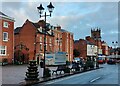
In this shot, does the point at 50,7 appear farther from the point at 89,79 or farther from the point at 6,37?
the point at 6,37

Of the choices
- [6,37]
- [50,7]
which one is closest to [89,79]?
[50,7]

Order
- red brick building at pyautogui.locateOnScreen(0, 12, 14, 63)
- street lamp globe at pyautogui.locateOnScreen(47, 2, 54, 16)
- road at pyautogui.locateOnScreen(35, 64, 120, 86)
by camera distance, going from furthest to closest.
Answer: red brick building at pyautogui.locateOnScreen(0, 12, 14, 63), street lamp globe at pyautogui.locateOnScreen(47, 2, 54, 16), road at pyautogui.locateOnScreen(35, 64, 120, 86)

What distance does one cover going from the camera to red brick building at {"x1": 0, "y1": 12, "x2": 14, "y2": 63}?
2160 inches

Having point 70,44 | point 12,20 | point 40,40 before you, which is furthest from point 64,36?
point 12,20

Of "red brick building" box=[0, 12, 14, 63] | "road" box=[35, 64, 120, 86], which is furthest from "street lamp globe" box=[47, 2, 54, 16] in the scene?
"red brick building" box=[0, 12, 14, 63]

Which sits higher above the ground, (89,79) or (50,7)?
(50,7)

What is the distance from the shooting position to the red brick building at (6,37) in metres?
54.9

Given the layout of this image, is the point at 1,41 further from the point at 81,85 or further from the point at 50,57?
the point at 81,85

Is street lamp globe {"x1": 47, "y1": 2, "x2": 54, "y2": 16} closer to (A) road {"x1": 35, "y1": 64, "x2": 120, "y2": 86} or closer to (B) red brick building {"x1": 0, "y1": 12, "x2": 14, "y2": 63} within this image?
(A) road {"x1": 35, "y1": 64, "x2": 120, "y2": 86}

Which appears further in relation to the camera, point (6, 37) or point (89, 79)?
point (6, 37)

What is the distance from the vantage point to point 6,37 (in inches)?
2233

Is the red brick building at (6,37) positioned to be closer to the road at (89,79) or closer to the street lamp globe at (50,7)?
the road at (89,79)

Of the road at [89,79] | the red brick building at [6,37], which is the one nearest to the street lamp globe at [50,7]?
the road at [89,79]

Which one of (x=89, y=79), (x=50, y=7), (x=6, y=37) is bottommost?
(x=89, y=79)
